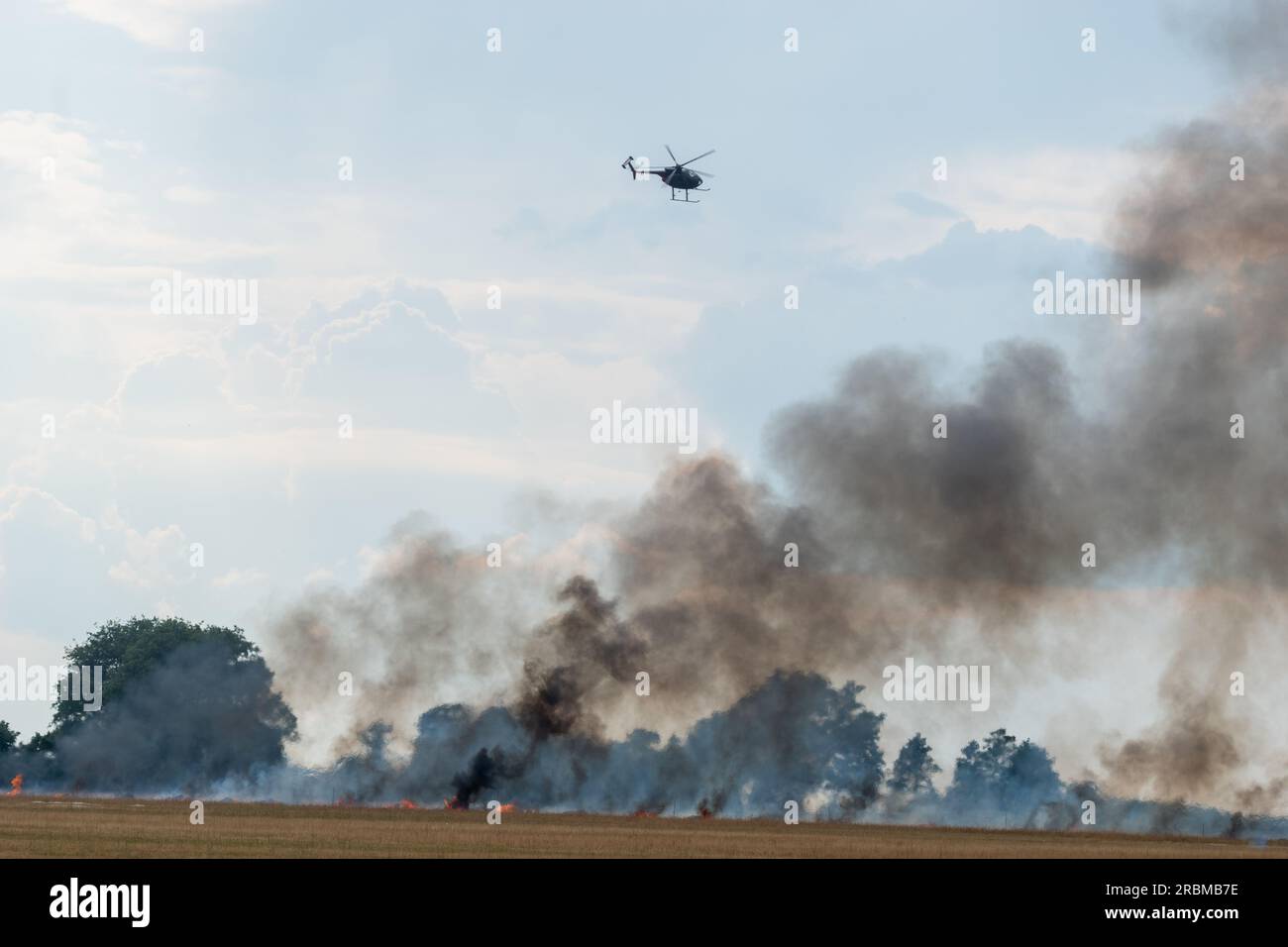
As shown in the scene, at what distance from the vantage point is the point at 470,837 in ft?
320

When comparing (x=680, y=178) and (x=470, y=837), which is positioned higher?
(x=680, y=178)

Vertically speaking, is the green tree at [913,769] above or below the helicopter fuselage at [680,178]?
below

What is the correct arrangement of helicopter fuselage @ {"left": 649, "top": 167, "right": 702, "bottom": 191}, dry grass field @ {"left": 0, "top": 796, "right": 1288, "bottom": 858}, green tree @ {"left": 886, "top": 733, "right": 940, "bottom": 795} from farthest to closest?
green tree @ {"left": 886, "top": 733, "right": 940, "bottom": 795} < helicopter fuselage @ {"left": 649, "top": 167, "right": 702, "bottom": 191} < dry grass field @ {"left": 0, "top": 796, "right": 1288, "bottom": 858}

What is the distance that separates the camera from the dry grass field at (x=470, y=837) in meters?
83.8

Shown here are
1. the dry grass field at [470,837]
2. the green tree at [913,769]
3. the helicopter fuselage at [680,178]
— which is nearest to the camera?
the dry grass field at [470,837]

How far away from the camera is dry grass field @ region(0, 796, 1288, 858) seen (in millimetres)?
83750

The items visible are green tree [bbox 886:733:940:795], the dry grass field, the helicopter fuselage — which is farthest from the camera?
green tree [bbox 886:733:940:795]

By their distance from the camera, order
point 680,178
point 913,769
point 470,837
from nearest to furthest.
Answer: point 470,837
point 680,178
point 913,769
